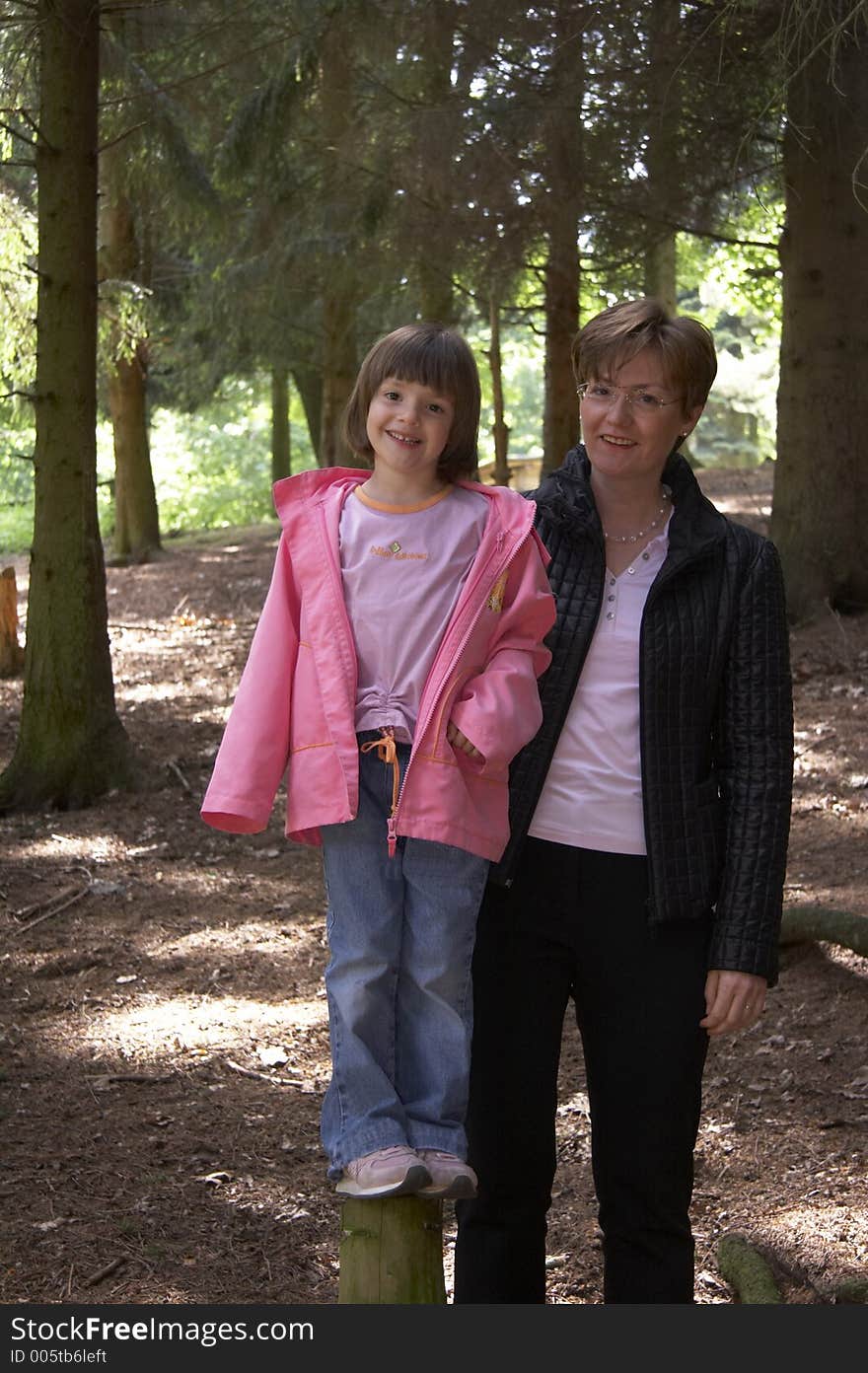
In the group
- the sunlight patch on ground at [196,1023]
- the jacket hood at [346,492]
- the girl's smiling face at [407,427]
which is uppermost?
the girl's smiling face at [407,427]

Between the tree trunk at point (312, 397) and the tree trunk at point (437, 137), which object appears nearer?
the tree trunk at point (437, 137)

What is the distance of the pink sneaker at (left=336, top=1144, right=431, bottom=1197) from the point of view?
7.37 ft

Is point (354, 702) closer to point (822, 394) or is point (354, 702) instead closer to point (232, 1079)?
point (232, 1079)

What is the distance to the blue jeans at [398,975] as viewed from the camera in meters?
2.41

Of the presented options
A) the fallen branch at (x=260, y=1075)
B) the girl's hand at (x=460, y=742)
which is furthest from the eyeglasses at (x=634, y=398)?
the fallen branch at (x=260, y=1075)

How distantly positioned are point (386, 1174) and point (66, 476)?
6000mm

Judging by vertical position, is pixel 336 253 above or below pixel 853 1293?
above

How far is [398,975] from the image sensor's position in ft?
8.21

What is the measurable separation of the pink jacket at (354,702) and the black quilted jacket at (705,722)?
102 millimetres

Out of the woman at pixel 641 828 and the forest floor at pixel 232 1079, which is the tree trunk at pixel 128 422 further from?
the woman at pixel 641 828

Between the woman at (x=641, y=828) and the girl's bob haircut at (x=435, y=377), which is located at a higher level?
the girl's bob haircut at (x=435, y=377)

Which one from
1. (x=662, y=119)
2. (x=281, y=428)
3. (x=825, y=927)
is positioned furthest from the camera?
(x=281, y=428)

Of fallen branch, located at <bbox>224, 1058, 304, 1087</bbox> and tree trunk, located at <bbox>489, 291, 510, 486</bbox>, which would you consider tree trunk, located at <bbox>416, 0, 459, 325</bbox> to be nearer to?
tree trunk, located at <bbox>489, 291, 510, 486</bbox>

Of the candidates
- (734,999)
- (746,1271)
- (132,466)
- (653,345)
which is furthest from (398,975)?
(132,466)
